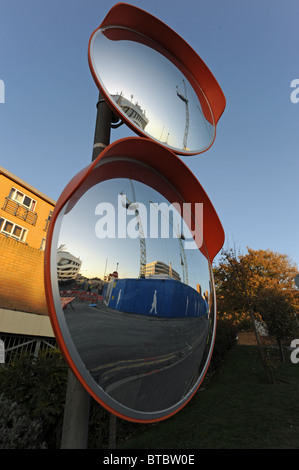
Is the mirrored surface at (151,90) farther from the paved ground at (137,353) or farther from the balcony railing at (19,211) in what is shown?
the balcony railing at (19,211)

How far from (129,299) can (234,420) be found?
779 centimetres

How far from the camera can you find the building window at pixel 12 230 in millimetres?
→ 16234

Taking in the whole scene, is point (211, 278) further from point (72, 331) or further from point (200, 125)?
point (200, 125)

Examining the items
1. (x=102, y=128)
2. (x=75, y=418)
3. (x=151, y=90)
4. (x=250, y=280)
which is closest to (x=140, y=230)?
(x=102, y=128)

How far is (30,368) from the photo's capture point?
4.75 m

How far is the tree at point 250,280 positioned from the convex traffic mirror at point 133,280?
11.0 metres

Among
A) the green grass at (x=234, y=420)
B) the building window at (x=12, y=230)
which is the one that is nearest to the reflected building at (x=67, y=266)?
the green grass at (x=234, y=420)

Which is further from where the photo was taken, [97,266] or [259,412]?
[259,412]

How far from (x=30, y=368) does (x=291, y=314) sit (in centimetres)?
1374

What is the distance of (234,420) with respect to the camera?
6.85m

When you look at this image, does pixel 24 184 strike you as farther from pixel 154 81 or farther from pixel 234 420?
pixel 234 420

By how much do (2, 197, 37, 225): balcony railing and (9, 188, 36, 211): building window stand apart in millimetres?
323
